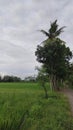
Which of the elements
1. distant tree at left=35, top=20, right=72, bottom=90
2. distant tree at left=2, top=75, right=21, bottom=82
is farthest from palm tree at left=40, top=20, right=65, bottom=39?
distant tree at left=2, top=75, right=21, bottom=82

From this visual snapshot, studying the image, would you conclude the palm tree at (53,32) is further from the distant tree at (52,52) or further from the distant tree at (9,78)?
the distant tree at (9,78)

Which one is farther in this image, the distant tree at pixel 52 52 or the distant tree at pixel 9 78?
the distant tree at pixel 9 78

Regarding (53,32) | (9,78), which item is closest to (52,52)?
(53,32)

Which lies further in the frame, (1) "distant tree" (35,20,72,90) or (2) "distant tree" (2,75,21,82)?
(2) "distant tree" (2,75,21,82)

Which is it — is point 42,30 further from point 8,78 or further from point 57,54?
point 8,78

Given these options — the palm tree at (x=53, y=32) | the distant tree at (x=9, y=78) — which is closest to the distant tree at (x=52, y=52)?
the palm tree at (x=53, y=32)

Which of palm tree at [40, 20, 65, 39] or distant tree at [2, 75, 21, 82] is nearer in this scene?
palm tree at [40, 20, 65, 39]

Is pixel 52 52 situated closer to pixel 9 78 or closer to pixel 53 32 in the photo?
pixel 53 32

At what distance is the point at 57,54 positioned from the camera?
3988cm

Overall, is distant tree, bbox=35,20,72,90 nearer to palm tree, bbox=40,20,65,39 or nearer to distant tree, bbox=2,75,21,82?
palm tree, bbox=40,20,65,39

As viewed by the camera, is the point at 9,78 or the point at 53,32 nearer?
the point at 53,32

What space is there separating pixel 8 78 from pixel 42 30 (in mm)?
52485

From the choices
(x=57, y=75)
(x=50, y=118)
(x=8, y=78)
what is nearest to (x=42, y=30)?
(x=57, y=75)

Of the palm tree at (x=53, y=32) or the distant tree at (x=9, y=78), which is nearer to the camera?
the palm tree at (x=53, y=32)
